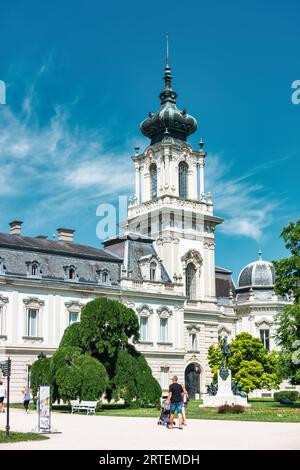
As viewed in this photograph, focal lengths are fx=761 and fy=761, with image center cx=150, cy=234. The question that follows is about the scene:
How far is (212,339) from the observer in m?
64.8

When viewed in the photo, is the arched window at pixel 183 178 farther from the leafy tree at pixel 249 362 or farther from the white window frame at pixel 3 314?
the white window frame at pixel 3 314

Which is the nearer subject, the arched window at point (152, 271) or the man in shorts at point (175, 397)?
the man in shorts at point (175, 397)

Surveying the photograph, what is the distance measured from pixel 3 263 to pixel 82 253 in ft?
23.4

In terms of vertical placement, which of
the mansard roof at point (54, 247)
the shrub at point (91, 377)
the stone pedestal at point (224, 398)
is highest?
the mansard roof at point (54, 247)

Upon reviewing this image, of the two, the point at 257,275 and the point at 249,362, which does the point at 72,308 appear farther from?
the point at 257,275

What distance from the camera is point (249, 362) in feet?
198

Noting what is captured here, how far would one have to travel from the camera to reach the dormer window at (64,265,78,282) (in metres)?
53.2

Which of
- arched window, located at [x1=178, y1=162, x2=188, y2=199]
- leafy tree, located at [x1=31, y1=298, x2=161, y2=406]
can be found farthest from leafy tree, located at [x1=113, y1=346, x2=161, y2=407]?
arched window, located at [x1=178, y1=162, x2=188, y2=199]

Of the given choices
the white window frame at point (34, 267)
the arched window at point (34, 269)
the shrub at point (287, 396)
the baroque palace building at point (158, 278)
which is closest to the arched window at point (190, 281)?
the baroque palace building at point (158, 278)

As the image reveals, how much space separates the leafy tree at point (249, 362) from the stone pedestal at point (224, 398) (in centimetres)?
1996

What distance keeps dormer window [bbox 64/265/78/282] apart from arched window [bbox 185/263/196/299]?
13432 mm

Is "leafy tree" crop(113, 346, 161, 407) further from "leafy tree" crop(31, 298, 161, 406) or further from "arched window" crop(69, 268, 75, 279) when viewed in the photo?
"arched window" crop(69, 268, 75, 279)

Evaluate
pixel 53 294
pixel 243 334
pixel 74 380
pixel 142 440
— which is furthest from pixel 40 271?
pixel 142 440

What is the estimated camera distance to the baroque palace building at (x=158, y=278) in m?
50.9
